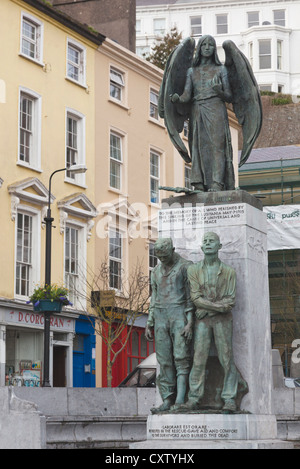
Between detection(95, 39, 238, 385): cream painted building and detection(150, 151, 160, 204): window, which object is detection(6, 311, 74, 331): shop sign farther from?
detection(150, 151, 160, 204): window

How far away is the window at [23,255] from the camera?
1225 inches

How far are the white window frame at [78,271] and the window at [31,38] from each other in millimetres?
5748

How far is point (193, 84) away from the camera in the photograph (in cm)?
1272

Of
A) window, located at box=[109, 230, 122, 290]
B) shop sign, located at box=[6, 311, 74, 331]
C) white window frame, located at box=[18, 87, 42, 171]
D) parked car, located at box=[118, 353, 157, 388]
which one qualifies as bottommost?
parked car, located at box=[118, 353, 157, 388]

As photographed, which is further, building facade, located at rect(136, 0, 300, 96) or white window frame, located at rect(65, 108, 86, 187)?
building facade, located at rect(136, 0, 300, 96)

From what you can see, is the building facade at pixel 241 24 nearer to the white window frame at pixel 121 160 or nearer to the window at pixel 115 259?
the white window frame at pixel 121 160

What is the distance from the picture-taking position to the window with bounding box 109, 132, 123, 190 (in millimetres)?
36938

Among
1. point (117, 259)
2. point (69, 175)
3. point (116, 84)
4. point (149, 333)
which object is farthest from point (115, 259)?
point (149, 333)

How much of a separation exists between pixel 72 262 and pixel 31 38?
25.2 ft

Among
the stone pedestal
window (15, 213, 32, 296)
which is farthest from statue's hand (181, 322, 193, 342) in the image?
window (15, 213, 32, 296)

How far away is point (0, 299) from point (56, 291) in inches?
111

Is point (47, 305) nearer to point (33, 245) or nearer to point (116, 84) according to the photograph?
point (33, 245)

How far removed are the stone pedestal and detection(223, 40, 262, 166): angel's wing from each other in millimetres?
1109
